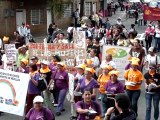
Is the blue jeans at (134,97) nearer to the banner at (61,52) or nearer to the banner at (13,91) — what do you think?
the banner at (13,91)

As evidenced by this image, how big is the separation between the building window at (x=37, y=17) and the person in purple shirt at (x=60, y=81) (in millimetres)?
21653

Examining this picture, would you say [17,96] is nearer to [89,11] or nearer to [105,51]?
[105,51]

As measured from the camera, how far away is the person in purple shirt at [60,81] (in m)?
11.5

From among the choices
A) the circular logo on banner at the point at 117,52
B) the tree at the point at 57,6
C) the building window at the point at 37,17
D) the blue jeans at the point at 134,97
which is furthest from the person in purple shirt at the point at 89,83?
the building window at the point at 37,17

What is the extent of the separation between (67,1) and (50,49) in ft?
65.6

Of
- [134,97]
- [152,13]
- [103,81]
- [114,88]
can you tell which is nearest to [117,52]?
[103,81]

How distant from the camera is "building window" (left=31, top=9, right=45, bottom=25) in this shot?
3309cm

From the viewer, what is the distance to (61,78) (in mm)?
11477

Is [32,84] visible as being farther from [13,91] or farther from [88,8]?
[88,8]

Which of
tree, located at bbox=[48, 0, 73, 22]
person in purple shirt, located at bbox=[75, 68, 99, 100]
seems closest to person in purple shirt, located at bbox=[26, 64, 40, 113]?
person in purple shirt, located at bbox=[75, 68, 99, 100]

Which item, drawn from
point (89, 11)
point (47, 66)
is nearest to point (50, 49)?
point (47, 66)

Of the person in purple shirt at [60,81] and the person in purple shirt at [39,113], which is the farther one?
the person in purple shirt at [60,81]

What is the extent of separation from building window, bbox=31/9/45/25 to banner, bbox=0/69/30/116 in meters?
22.1

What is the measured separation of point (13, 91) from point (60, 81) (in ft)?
4.32
